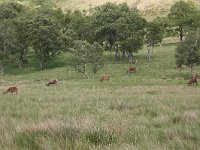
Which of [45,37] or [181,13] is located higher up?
[181,13]

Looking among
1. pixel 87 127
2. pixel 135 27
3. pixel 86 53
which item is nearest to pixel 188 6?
pixel 135 27

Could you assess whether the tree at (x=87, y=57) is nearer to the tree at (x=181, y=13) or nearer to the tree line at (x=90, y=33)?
the tree line at (x=90, y=33)

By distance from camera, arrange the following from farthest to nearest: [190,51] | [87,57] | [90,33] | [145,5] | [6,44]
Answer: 1. [145,5]
2. [90,33]
3. [6,44]
4. [87,57]
5. [190,51]

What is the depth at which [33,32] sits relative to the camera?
76438 millimetres

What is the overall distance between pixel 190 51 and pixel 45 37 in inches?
1373

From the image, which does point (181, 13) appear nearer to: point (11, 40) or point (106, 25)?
point (106, 25)

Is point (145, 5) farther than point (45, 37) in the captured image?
Yes

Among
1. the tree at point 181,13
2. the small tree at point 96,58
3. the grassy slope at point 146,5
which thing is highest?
the grassy slope at point 146,5

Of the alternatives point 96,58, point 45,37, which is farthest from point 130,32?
point 96,58

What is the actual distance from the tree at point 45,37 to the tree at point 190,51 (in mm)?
31402

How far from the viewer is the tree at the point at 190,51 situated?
48.9 meters

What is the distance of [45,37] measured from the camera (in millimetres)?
75812

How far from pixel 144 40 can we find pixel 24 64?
85.9 feet

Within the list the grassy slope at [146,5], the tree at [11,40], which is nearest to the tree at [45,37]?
the tree at [11,40]
